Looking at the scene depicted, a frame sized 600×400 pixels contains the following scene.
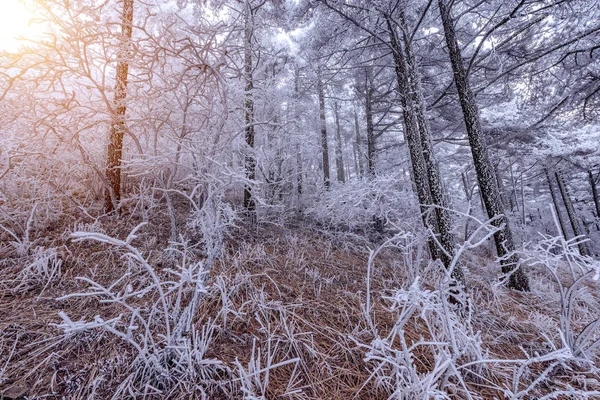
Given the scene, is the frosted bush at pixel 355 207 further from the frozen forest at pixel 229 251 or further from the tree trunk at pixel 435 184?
the tree trunk at pixel 435 184

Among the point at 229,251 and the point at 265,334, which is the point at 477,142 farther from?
the point at 265,334

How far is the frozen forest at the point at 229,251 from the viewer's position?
1705 millimetres

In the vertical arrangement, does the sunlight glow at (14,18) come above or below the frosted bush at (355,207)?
above

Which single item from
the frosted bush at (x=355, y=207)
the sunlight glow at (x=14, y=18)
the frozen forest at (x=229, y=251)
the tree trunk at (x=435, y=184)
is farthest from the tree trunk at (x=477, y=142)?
the sunlight glow at (x=14, y=18)

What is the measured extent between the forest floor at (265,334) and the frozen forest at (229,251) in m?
0.02

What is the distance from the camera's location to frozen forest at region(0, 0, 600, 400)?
1.71 meters

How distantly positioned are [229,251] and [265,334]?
207cm

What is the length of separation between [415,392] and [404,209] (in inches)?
238

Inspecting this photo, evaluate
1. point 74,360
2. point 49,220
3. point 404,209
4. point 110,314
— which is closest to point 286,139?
point 404,209

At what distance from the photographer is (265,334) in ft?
7.29

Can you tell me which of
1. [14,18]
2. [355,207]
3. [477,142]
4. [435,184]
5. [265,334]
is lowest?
[265,334]

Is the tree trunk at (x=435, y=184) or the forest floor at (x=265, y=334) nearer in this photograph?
the forest floor at (x=265, y=334)

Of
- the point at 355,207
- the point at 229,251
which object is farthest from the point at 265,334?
the point at 355,207

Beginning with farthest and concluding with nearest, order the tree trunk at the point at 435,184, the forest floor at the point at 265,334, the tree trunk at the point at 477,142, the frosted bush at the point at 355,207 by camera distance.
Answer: the frosted bush at the point at 355,207
the tree trunk at the point at 477,142
the tree trunk at the point at 435,184
the forest floor at the point at 265,334
